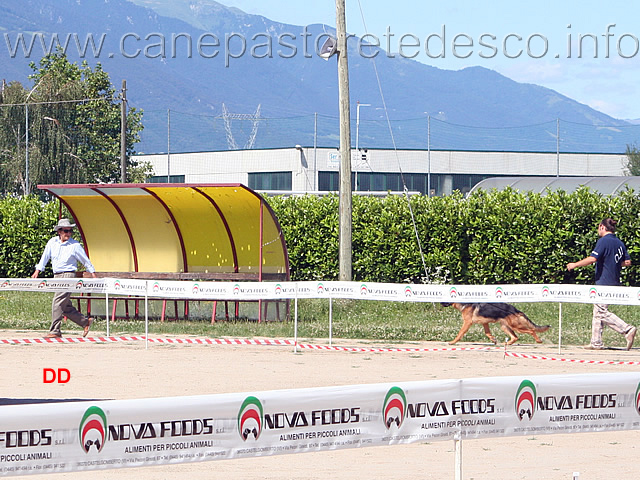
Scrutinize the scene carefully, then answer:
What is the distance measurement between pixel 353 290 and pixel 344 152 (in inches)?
242

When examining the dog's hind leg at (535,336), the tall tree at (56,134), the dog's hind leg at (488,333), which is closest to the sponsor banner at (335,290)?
the dog's hind leg at (488,333)

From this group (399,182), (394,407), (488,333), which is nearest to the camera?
(394,407)

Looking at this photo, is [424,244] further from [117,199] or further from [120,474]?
[120,474]

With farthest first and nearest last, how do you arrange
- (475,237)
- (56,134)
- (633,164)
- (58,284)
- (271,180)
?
(633,164), (271,180), (56,134), (475,237), (58,284)

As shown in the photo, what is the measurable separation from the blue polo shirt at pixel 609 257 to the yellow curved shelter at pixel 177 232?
6129 mm

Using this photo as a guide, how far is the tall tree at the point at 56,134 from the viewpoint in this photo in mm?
47438

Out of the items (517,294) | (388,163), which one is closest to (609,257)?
(517,294)

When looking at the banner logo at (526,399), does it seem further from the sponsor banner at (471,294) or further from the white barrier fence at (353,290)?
the sponsor banner at (471,294)

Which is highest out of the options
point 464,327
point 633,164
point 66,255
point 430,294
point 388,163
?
point 633,164

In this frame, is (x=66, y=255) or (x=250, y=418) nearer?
(x=250, y=418)

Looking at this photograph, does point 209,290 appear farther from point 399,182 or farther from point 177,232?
point 399,182

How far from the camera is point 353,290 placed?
1557 cm

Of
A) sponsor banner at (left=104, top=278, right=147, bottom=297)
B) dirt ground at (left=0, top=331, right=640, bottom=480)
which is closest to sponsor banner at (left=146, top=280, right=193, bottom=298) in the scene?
sponsor banner at (left=104, top=278, right=147, bottom=297)

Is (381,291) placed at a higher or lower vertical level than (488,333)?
higher
